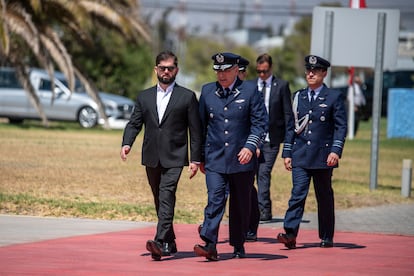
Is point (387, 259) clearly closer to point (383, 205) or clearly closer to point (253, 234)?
point (253, 234)

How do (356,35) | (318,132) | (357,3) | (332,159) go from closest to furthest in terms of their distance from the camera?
(332,159)
(318,132)
(356,35)
(357,3)

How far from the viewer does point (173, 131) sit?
1196 cm

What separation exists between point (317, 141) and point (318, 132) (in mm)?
124

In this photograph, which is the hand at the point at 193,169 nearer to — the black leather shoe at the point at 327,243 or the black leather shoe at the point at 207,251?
the black leather shoe at the point at 207,251

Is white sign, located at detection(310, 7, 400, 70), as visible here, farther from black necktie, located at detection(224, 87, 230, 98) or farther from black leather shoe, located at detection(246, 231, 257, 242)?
black necktie, located at detection(224, 87, 230, 98)

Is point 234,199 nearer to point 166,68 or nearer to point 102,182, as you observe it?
point 166,68

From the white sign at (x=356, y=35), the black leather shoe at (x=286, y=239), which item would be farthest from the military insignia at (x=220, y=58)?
the white sign at (x=356, y=35)

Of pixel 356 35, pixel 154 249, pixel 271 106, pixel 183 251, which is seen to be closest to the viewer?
pixel 154 249

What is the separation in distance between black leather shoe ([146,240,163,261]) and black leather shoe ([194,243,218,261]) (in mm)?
335

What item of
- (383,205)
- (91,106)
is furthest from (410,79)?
(383,205)

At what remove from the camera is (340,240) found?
14289 mm

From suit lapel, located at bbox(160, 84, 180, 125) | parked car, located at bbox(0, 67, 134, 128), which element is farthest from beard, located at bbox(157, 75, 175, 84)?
parked car, located at bbox(0, 67, 134, 128)

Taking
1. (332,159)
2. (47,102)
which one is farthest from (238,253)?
(47,102)

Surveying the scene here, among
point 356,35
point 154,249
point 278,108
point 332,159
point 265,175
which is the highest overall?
point 356,35
